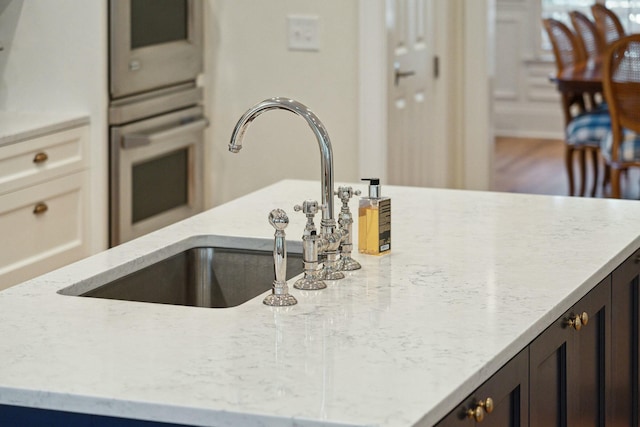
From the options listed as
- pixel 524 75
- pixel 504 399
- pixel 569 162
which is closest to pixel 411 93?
pixel 569 162

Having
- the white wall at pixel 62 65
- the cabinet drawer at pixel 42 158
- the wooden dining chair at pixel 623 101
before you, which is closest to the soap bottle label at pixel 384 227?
the cabinet drawer at pixel 42 158

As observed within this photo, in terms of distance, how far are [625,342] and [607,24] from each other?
5167 mm

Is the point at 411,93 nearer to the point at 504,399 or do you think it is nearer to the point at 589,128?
the point at 589,128

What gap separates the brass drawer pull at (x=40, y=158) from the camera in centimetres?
370

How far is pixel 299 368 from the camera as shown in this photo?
1.61m

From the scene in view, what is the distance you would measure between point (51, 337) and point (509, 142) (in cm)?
787

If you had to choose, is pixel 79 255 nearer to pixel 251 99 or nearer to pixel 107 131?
pixel 107 131

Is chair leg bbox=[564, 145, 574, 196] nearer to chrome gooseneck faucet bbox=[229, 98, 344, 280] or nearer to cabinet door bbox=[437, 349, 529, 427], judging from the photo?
chrome gooseneck faucet bbox=[229, 98, 344, 280]

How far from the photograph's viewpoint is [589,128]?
A: 633 cm

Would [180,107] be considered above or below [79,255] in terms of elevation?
above

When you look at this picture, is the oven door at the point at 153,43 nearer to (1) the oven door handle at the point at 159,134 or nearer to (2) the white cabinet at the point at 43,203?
(1) the oven door handle at the point at 159,134

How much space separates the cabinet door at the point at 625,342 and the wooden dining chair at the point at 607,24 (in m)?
4.92

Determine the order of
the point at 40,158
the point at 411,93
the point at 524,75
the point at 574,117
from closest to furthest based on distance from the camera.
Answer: the point at 40,158 → the point at 411,93 → the point at 574,117 → the point at 524,75

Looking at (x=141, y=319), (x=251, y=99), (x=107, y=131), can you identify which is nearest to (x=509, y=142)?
(x=251, y=99)
